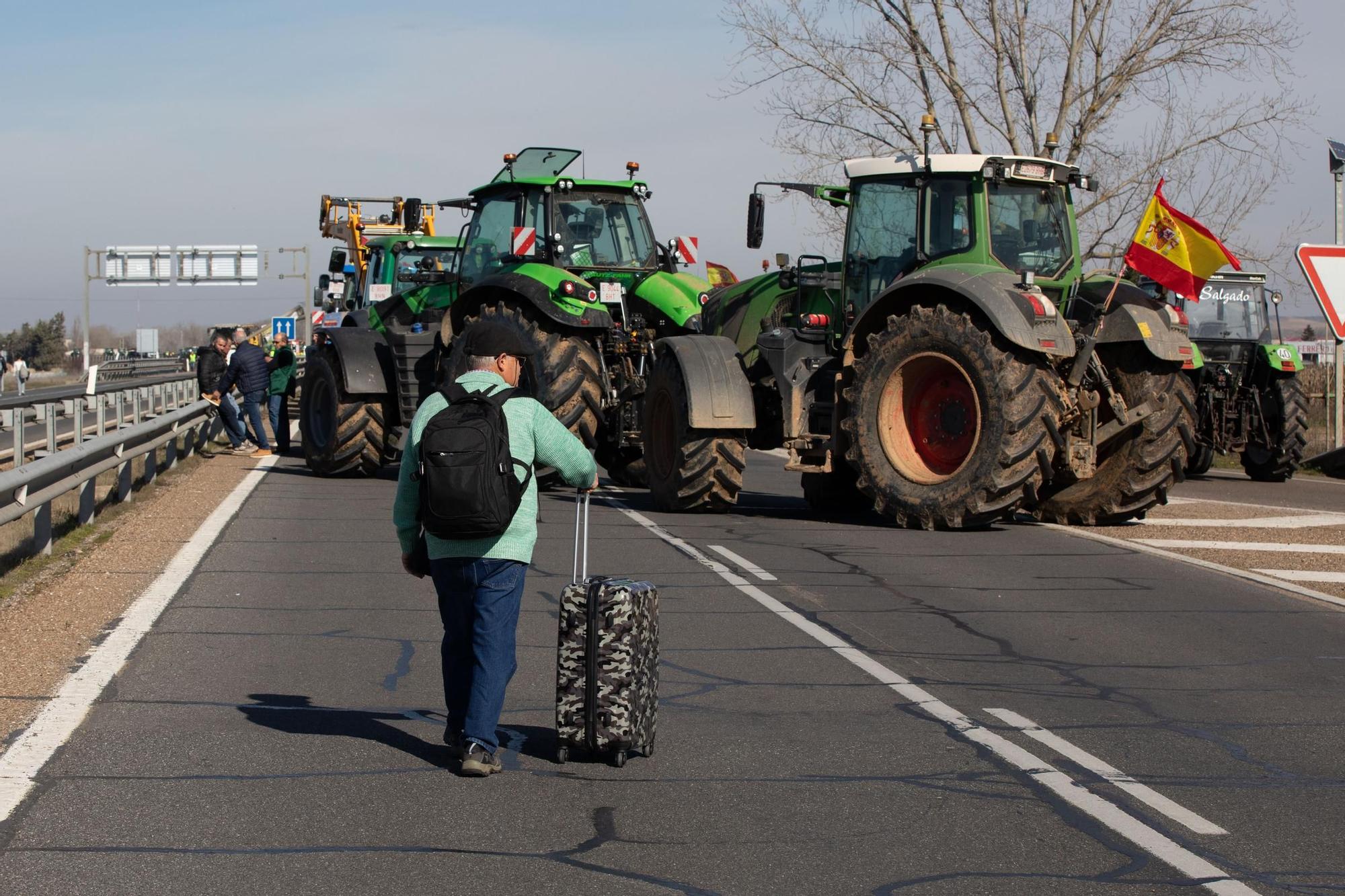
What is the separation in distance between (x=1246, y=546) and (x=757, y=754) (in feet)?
26.6

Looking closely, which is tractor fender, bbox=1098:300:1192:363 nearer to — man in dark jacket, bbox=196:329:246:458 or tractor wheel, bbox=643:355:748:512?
tractor wheel, bbox=643:355:748:512

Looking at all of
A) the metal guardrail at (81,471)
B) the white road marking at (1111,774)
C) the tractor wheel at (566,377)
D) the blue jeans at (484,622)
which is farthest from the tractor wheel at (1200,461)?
the blue jeans at (484,622)

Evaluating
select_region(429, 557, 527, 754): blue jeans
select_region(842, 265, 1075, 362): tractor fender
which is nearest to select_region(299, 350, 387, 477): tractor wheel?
select_region(842, 265, 1075, 362): tractor fender

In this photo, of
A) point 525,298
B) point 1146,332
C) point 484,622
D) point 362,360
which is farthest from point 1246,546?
point 362,360

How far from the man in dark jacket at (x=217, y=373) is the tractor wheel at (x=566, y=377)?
316 inches

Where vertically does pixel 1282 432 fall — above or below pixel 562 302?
below

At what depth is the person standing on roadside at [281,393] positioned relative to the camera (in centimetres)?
2297

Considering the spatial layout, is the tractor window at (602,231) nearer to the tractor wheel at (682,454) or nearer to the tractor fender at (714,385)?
the tractor wheel at (682,454)

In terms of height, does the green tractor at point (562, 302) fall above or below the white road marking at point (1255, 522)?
above

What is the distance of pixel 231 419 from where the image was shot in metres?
22.3

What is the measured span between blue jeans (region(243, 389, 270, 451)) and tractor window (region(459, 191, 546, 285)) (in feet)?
19.8

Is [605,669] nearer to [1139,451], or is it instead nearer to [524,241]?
[1139,451]

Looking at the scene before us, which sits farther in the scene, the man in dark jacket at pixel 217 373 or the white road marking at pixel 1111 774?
the man in dark jacket at pixel 217 373

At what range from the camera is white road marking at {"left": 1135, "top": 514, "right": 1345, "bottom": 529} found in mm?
14516
